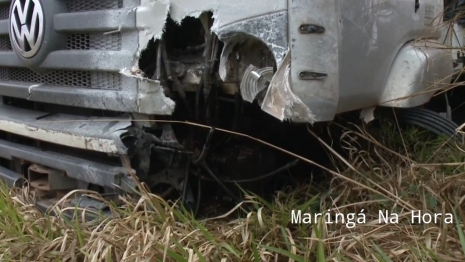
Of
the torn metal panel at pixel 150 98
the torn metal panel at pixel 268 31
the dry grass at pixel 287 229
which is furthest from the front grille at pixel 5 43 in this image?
the torn metal panel at pixel 268 31

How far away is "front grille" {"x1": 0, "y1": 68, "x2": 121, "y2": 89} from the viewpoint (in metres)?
2.57

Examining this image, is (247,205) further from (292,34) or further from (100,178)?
(292,34)

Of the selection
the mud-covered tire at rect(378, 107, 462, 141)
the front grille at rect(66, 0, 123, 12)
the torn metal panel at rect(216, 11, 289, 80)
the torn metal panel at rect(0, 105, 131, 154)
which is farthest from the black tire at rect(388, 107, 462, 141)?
the front grille at rect(66, 0, 123, 12)

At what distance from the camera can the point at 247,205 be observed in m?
2.55

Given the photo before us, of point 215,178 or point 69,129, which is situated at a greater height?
point 69,129

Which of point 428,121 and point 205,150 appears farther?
point 428,121

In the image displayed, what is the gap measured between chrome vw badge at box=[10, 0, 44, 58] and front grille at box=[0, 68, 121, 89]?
164mm

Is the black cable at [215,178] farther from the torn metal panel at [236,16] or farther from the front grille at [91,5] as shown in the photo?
the front grille at [91,5]

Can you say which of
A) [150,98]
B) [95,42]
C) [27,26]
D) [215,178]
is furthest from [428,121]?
[27,26]

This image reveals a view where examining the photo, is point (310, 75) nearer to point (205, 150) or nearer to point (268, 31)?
point (268, 31)

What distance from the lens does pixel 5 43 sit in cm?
318

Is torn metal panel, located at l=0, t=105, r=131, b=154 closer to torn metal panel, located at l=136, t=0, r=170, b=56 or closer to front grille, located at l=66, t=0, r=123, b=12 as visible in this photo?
torn metal panel, located at l=136, t=0, r=170, b=56

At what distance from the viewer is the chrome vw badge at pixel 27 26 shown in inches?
104

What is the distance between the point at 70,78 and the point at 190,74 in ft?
2.44
